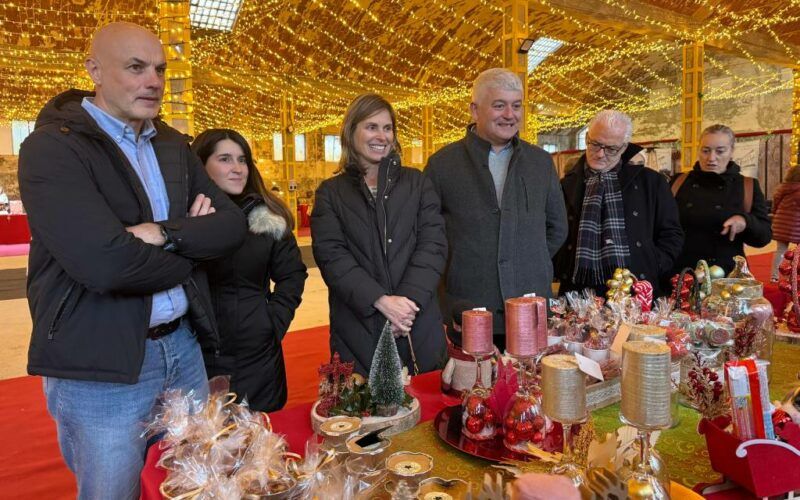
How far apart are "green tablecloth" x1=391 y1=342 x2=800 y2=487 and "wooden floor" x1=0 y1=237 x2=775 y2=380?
4.09 metres

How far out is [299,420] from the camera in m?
1.50

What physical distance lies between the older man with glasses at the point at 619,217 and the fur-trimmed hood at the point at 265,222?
145 centimetres

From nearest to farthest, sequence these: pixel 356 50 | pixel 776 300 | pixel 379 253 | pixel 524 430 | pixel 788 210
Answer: pixel 524 430
pixel 379 253
pixel 776 300
pixel 788 210
pixel 356 50

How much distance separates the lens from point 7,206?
1350cm

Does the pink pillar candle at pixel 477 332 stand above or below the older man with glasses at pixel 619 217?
below

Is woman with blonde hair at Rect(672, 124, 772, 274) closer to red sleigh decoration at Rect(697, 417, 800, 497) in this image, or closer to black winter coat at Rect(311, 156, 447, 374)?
black winter coat at Rect(311, 156, 447, 374)

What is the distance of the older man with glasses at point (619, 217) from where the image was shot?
105 inches

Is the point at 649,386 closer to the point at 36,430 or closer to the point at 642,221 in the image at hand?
the point at 642,221

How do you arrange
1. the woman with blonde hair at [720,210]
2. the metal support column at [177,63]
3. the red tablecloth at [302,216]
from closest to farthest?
the woman with blonde hair at [720,210]
the metal support column at [177,63]
the red tablecloth at [302,216]

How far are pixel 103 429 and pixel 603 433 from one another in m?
1.27

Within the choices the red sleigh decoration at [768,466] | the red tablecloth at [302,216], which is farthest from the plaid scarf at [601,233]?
the red tablecloth at [302,216]

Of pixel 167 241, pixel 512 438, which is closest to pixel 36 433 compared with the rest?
pixel 167 241

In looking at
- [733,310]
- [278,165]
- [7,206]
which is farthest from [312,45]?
[278,165]

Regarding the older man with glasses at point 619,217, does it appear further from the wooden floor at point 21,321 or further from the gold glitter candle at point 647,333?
Result: the wooden floor at point 21,321
